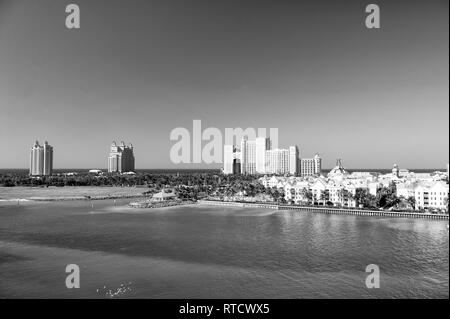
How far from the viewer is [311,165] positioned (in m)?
29.3

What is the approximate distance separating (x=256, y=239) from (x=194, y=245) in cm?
129

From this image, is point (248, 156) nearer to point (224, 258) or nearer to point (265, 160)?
point (265, 160)

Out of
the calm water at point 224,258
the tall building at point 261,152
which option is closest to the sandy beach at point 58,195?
the calm water at point 224,258

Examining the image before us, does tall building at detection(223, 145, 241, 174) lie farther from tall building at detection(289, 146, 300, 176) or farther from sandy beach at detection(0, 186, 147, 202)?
sandy beach at detection(0, 186, 147, 202)

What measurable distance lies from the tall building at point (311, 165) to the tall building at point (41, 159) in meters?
20.5

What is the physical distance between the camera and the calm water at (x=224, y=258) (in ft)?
12.9

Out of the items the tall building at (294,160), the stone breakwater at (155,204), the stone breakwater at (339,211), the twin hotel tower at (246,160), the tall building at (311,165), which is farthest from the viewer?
the tall building at (294,160)

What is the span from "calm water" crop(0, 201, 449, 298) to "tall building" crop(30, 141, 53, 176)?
18.6 m

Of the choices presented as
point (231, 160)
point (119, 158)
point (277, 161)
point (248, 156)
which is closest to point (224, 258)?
point (277, 161)

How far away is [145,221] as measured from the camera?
9094 millimetres

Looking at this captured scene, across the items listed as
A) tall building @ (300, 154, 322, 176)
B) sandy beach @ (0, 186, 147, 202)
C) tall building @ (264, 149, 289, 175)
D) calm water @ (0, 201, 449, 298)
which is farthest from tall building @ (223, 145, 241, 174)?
calm water @ (0, 201, 449, 298)

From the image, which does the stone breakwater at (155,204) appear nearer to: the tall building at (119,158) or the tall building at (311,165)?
the tall building at (311,165)
